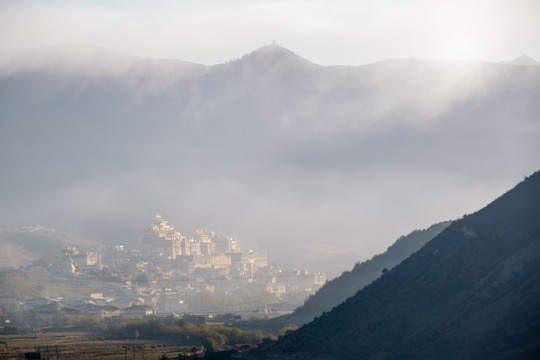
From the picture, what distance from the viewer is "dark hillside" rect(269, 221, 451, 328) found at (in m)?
106

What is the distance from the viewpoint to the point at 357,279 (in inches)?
4505

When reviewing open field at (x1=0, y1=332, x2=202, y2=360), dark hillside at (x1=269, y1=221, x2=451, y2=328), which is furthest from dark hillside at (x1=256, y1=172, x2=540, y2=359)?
dark hillside at (x1=269, y1=221, x2=451, y2=328)

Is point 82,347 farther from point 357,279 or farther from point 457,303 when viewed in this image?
point 457,303

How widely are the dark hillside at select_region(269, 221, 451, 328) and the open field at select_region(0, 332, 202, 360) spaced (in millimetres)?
18483

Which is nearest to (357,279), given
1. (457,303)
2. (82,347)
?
(82,347)

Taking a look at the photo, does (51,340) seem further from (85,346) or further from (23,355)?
(23,355)

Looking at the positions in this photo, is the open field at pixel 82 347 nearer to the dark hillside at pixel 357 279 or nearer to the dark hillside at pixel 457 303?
the dark hillside at pixel 457 303

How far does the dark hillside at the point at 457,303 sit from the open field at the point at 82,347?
56.5 ft

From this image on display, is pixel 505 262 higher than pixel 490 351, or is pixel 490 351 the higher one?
pixel 505 262

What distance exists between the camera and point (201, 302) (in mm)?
178250

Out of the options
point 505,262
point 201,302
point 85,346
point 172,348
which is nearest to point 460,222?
point 505,262

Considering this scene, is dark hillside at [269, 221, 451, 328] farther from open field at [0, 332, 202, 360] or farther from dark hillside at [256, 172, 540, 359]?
dark hillside at [256, 172, 540, 359]

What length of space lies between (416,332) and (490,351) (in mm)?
7852

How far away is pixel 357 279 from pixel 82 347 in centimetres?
3241
